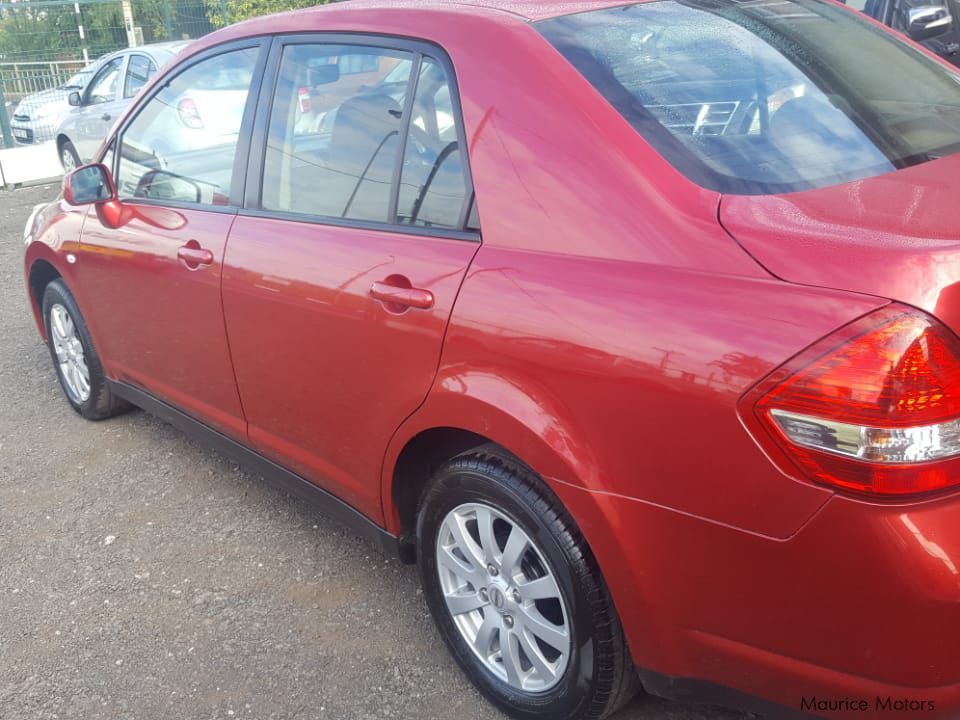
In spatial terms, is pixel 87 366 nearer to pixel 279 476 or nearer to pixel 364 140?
pixel 279 476

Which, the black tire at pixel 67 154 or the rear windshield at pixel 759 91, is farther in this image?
the black tire at pixel 67 154

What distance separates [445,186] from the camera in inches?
95.7

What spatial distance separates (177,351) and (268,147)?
924 millimetres

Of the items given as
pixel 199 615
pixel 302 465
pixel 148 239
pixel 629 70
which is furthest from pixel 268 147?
pixel 199 615

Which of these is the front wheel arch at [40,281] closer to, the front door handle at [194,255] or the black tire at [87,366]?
the black tire at [87,366]

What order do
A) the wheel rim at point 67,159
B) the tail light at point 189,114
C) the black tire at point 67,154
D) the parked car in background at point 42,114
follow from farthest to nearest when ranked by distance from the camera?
the parked car in background at point 42,114 → the wheel rim at point 67,159 → the black tire at point 67,154 → the tail light at point 189,114

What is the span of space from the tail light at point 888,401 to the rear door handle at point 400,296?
97 centimetres

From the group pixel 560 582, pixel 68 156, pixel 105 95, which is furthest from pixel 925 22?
pixel 68 156

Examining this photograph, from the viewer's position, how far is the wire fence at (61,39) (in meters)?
13.4

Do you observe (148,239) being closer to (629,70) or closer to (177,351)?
(177,351)

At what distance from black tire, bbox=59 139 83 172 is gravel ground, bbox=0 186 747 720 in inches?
314

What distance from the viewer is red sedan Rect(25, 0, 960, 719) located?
5.54ft

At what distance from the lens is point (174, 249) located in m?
3.34

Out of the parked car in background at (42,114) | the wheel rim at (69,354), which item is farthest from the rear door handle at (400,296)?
the parked car in background at (42,114)
